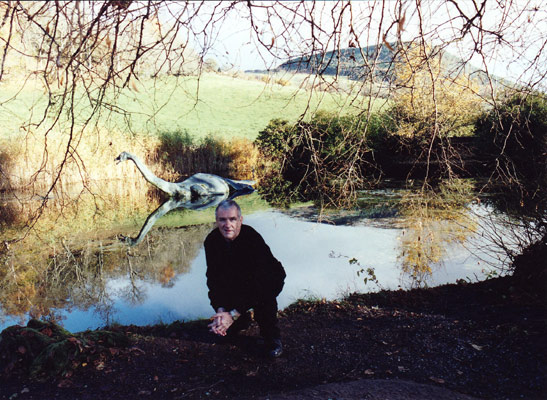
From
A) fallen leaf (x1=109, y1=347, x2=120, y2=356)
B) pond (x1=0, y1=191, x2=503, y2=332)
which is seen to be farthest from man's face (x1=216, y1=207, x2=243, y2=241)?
fallen leaf (x1=109, y1=347, x2=120, y2=356)

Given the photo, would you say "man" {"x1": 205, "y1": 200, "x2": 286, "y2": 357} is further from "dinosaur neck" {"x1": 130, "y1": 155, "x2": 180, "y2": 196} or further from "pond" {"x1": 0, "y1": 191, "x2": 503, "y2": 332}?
"dinosaur neck" {"x1": 130, "y1": 155, "x2": 180, "y2": 196}

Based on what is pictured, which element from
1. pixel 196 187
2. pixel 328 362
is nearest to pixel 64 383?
pixel 328 362

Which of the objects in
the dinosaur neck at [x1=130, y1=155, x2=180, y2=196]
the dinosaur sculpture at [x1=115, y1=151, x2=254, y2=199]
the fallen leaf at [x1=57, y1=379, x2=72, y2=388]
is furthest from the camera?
the dinosaur sculpture at [x1=115, y1=151, x2=254, y2=199]

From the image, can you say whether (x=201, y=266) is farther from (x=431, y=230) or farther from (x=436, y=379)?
(x=436, y=379)

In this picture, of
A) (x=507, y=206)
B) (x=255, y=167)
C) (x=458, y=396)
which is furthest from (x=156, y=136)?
(x=458, y=396)

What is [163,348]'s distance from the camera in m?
4.28

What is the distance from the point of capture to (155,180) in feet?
48.4

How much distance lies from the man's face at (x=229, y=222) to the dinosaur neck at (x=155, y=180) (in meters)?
10.5

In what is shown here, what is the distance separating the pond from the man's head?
1225 mm

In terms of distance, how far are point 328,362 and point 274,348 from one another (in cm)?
48

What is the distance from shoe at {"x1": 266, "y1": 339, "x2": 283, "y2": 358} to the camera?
4012mm

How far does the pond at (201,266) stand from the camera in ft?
21.0

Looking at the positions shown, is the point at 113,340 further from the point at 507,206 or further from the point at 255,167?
the point at 255,167

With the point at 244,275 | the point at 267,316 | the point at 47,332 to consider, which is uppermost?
the point at 244,275
